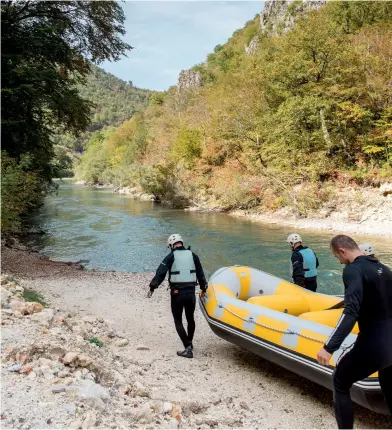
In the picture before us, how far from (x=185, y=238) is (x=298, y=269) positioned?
11.6 metres

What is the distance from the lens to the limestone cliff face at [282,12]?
4603 centimetres

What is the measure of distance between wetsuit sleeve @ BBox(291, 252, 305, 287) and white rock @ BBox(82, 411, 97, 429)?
4249 millimetres

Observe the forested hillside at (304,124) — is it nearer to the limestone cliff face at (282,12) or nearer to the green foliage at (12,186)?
the limestone cliff face at (282,12)

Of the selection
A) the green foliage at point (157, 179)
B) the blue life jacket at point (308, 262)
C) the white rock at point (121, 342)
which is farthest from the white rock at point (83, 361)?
the green foliage at point (157, 179)

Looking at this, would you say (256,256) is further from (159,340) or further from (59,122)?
(59,122)

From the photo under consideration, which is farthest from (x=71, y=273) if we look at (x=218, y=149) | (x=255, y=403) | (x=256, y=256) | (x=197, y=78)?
(x=197, y=78)

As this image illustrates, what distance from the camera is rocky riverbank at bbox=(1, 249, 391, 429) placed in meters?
3.15

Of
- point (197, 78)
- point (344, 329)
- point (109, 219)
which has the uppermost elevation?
point (197, 78)

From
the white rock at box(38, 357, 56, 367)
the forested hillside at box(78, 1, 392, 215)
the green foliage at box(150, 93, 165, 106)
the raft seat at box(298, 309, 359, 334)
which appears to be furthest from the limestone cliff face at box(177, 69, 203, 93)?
the white rock at box(38, 357, 56, 367)

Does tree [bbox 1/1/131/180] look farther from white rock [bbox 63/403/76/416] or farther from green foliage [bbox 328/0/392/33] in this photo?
green foliage [bbox 328/0/392/33]

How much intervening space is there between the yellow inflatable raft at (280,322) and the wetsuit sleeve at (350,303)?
101 centimetres

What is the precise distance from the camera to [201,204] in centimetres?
3028

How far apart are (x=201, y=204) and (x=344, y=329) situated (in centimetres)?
2742

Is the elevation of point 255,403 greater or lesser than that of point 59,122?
lesser
